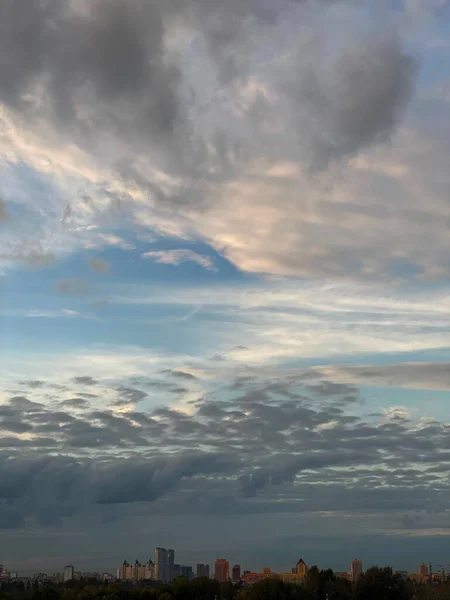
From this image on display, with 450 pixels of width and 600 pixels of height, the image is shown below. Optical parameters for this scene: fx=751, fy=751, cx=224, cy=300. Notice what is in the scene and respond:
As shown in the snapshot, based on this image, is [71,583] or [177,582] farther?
[71,583]

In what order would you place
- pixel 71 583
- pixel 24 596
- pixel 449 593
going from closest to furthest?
pixel 449 593 → pixel 24 596 → pixel 71 583

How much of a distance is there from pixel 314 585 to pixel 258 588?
1381 cm

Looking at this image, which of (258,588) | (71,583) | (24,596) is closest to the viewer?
(258,588)

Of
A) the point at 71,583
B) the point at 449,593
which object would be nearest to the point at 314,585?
the point at 449,593

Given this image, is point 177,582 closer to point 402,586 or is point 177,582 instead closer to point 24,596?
point 24,596

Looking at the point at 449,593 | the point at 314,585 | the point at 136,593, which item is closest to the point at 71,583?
the point at 136,593

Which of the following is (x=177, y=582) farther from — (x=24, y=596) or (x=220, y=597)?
(x=24, y=596)

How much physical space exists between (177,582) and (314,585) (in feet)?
60.6

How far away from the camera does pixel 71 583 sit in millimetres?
134875

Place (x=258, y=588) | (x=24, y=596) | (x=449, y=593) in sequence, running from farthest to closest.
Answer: (x=24, y=596), (x=258, y=588), (x=449, y=593)

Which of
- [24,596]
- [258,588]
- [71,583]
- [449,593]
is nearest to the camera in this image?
[449,593]

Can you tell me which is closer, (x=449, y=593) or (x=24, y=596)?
(x=449, y=593)

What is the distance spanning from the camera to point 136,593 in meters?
102

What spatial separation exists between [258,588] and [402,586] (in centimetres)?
2564
